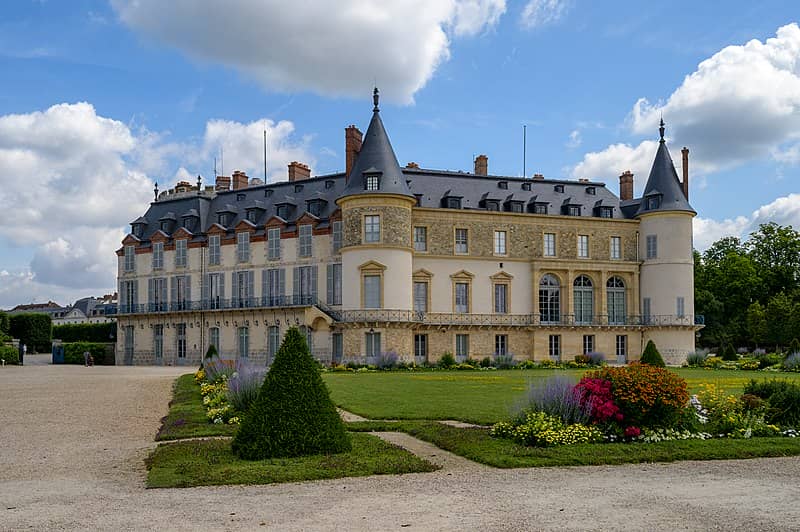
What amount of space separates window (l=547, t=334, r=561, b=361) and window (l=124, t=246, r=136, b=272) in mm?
26274

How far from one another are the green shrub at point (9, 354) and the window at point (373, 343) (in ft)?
68.5

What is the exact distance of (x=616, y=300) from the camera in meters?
49.6

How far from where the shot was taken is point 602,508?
344 inches

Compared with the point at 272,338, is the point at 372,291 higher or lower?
higher

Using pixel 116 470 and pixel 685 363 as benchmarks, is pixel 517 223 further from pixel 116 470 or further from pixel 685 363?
pixel 116 470

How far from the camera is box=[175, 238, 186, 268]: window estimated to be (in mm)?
51281

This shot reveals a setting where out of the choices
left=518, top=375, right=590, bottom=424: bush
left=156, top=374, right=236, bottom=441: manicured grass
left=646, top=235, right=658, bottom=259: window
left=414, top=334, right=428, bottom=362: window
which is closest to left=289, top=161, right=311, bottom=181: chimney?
left=414, top=334, right=428, bottom=362: window

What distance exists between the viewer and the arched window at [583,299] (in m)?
48.8

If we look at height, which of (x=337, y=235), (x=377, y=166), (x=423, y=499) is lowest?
(x=423, y=499)

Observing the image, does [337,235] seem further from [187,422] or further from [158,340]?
[187,422]

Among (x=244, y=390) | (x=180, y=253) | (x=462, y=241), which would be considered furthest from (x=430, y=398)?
(x=180, y=253)

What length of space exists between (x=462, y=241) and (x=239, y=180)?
56.5ft

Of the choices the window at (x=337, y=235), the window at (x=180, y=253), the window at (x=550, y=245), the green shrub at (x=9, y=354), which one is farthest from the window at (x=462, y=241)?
the green shrub at (x=9, y=354)

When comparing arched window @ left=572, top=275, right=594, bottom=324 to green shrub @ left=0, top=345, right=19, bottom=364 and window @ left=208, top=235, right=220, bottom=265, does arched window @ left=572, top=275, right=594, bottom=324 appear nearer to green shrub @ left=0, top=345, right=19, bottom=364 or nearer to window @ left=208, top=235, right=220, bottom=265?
window @ left=208, top=235, right=220, bottom=265
